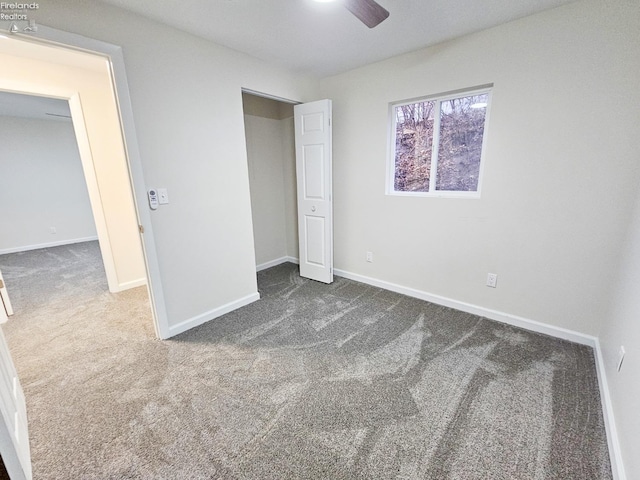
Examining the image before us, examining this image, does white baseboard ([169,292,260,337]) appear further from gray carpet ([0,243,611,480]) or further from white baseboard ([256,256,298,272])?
white baseboard ([256,256,298,272])

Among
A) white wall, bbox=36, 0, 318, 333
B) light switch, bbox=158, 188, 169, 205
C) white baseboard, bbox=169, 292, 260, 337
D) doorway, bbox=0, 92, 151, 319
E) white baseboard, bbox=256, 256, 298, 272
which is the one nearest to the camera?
white wall, bbox=36, 0, 318, 333

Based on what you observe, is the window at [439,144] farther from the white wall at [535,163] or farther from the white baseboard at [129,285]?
the white baseboard at [129,285]

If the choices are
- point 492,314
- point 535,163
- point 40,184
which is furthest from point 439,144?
point 40,184

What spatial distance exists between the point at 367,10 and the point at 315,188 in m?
1.91

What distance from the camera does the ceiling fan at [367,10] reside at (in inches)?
52.8

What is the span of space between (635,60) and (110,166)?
15.1 feet

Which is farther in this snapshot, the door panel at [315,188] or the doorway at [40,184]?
the doorway at [40,184]

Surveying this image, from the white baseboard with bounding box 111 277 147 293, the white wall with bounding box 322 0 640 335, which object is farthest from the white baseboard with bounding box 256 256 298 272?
the white wall with bounding box 322 0 640 335

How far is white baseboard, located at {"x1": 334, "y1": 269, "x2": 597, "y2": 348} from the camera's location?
6.95ft

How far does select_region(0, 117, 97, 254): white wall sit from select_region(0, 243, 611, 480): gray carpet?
11.5ft

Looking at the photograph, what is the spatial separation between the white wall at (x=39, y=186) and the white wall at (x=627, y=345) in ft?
25.5

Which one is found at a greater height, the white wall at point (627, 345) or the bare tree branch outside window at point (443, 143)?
the bare tree branch outside window at point (443, 143)

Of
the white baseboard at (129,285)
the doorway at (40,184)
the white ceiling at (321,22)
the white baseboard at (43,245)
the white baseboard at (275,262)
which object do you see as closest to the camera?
the white ceiling at (321,22)

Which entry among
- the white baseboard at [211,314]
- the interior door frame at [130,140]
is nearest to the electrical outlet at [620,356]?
the white baseboard at [211,314]
